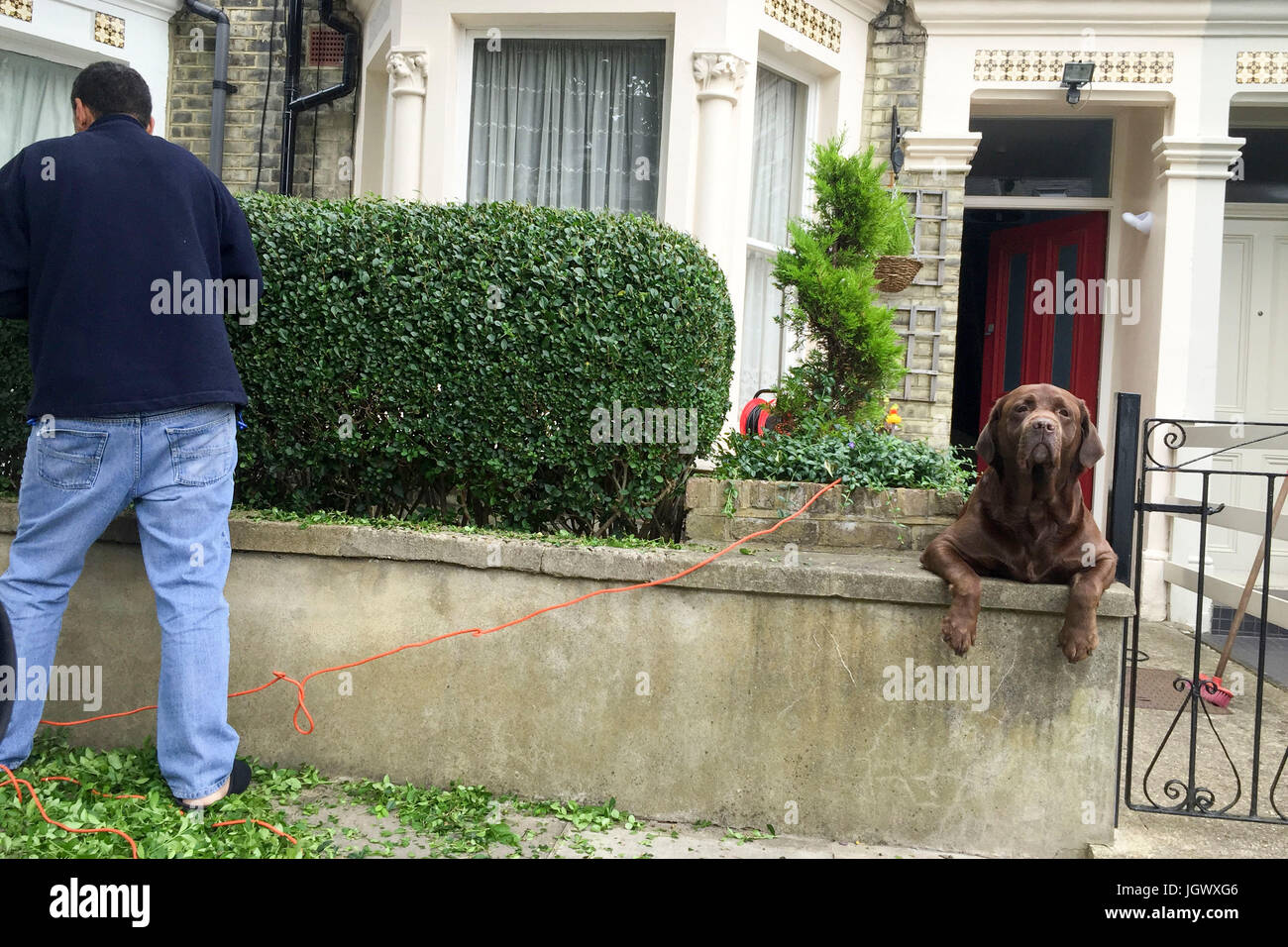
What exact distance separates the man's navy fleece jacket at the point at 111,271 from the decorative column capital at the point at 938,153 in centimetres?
544

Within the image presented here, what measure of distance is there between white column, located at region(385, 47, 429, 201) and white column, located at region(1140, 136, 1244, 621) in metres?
5.19

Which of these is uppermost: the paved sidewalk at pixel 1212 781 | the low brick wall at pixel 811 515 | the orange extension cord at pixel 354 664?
the low brick wall at pixel 811 515

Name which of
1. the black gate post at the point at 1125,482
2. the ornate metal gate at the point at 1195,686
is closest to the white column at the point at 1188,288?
the ornate metal gate at the point at 1195,686

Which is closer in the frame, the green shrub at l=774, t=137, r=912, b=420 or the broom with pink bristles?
the broom with pink bristles

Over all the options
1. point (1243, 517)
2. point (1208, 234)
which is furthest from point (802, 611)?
point (1208, 234)

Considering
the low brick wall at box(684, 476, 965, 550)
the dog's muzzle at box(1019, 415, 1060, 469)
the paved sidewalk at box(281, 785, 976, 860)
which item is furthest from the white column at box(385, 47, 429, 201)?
the dog's muzzle at box(1019, 415, 1060, 469)

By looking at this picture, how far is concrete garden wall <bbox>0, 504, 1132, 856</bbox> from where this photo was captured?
3.41m

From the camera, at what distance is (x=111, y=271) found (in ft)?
10.2

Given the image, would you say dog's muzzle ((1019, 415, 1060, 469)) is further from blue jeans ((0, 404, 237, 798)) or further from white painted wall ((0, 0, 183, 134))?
white painted wall ((0, 0, 183, 134))

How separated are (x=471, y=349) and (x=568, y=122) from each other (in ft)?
11.1

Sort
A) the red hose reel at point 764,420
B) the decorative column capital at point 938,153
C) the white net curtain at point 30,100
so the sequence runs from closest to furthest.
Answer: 1. the red hose reel at point 764,420
2. the decorative column capital at point 938,153
3. the white net curtain at point 30,100

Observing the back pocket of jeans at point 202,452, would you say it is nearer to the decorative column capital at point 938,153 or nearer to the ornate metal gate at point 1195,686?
the ornate metal gate at point 1195,686

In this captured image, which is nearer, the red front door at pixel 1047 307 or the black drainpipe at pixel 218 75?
the black drainpipe at pixel 218 75

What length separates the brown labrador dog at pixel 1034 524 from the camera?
325 cm
